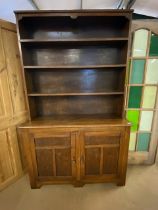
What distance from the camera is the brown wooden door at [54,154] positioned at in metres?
1.54

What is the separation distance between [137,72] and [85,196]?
5.73 feet

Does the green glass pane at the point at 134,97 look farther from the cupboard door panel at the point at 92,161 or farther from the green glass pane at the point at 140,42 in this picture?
the cupboard door panel at the point at 92,161

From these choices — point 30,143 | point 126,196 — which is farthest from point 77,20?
point 126,196

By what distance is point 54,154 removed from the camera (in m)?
1.61

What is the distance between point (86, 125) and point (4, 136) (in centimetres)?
103

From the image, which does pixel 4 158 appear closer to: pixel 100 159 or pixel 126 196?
pixel 100 159

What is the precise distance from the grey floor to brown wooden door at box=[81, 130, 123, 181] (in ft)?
0.59

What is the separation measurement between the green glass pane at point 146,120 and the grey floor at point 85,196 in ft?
2.31

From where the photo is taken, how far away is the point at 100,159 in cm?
164

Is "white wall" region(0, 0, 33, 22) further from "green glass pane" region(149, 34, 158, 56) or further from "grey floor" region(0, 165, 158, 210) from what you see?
"grey floor" region(0, 165, 158, 210)

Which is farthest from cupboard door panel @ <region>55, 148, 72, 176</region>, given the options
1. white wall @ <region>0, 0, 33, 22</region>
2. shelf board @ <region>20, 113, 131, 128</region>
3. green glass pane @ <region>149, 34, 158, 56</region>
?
white wall @ <region>0, 0, 33, 22</region>

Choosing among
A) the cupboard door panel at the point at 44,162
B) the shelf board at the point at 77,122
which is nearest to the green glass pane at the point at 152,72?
the shelf board at the point at 77,122

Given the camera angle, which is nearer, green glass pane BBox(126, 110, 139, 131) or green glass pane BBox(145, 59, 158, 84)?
green glass pane BBox(145, 59, 158, 84)

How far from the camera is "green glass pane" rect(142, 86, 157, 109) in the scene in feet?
6.28
